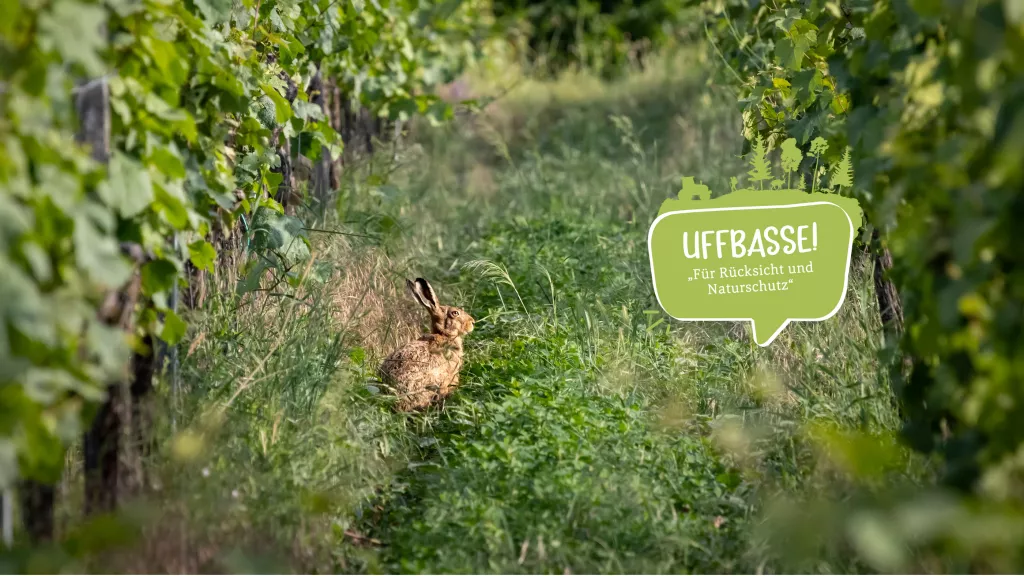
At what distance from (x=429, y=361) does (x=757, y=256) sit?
126 centimetres

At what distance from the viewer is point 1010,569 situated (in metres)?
2.48

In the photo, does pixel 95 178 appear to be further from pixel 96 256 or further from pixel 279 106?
pixel 279 106

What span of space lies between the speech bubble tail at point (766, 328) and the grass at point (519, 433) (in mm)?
48

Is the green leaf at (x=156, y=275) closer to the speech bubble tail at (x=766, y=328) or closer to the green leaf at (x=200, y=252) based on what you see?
the green leaf at (x=200, y=252)

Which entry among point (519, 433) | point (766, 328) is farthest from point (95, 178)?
point (766, 328)

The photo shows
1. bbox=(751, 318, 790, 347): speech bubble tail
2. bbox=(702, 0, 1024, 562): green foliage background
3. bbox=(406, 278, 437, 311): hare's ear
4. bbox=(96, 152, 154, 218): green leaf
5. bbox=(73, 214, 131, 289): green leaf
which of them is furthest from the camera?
bbox=(406, 278, 437, 311): hare's ear

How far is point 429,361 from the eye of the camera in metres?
4.12

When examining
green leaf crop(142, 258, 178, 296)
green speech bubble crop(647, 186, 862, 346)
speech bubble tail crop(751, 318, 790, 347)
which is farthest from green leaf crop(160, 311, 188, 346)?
speech bubble tail crop(751, 318, 790, 347)

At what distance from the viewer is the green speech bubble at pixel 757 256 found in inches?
156

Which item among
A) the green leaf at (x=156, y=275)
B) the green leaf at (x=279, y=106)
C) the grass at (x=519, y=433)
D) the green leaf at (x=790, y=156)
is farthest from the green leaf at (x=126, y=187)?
the green leaf at (x=790, y=156)

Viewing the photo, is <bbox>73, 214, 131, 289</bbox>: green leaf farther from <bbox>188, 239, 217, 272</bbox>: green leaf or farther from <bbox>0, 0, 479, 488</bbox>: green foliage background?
<bbox>188, 239, 217, 272</bbox>: green leaf

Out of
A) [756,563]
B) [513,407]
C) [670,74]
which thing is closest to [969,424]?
[756,563]

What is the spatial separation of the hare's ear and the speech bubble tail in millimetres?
1209

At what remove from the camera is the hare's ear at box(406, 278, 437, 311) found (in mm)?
4223
